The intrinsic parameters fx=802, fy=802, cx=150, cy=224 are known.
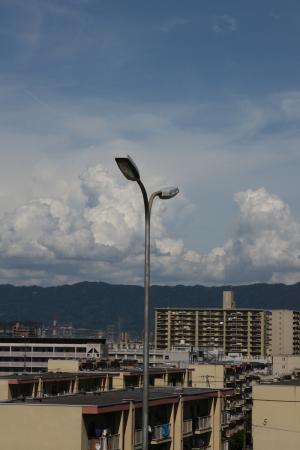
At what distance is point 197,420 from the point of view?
43438 millimetres

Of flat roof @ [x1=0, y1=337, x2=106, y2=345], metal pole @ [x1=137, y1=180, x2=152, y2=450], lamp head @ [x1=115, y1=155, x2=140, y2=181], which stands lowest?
flat roof @ [x1=0, y1=337, x2=106, y2=345]

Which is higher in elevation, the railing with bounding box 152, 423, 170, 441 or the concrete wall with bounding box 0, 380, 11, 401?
the concrete wall with bounding box 0, 380, 11, 401

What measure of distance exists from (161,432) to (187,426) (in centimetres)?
308

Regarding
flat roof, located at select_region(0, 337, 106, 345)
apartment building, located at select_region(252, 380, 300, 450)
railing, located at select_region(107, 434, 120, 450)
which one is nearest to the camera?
railing, located at select_region(107, 434, 120, 450)

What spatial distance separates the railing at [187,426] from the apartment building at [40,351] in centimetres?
10670

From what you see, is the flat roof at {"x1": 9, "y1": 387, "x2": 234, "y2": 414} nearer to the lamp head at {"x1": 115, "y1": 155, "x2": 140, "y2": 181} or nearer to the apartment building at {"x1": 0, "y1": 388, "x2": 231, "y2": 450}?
the apartment building at {"x1": 0, "y1": 388, "x2": 231, "y2": 450}

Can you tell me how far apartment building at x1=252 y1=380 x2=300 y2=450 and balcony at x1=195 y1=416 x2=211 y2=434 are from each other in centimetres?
896

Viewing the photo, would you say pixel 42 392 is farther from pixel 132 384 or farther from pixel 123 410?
pixel 123 410

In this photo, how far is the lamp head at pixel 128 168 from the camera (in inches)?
570

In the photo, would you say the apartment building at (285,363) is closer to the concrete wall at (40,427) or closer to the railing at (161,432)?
the railing at (161,432)

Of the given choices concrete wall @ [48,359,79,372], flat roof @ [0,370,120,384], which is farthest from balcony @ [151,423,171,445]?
concrete wall @ [48,359,79,372]

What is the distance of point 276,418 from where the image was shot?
112 ft

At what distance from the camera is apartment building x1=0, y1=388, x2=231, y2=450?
31375 millimetres

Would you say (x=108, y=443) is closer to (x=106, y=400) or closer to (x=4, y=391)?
(x=106, y=400)
